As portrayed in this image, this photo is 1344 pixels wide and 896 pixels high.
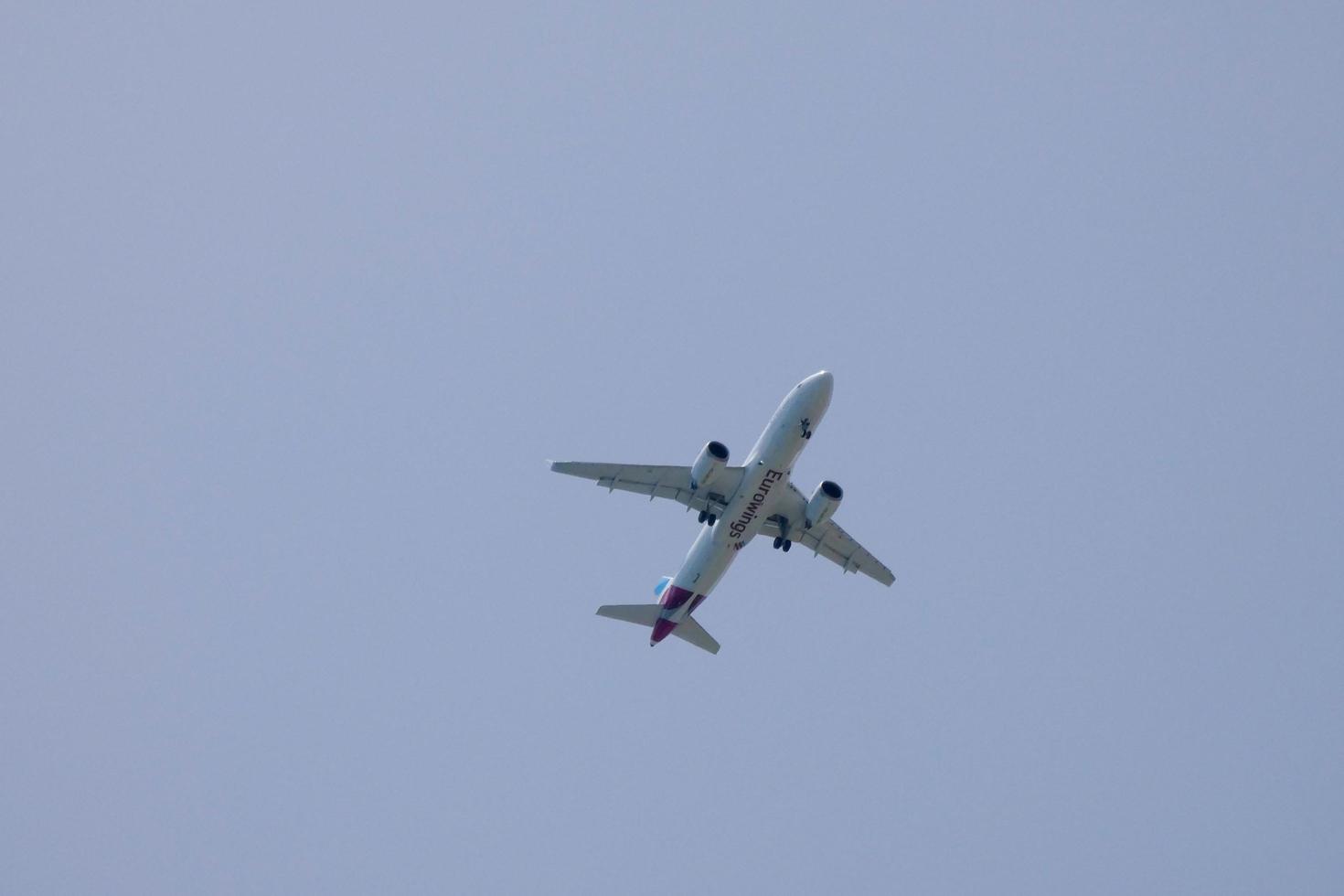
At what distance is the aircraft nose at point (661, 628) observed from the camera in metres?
66.8

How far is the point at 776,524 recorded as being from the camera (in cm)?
6688

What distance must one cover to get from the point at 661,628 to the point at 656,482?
609cm

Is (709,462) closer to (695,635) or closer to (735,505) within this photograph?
(735,505)

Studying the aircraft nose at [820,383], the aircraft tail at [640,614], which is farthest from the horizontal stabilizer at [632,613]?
the aircraft nose at [820,383]

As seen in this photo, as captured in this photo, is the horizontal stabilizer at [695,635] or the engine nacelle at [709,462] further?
the horizontal stabilizer at [695,635]

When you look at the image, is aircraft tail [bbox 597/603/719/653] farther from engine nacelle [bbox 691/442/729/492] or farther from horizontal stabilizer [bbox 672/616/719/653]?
engine nacelle [bbox 691/442/729/492]

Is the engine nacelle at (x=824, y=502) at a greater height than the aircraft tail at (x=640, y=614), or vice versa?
the engine nacelle at (x=824, y=502)

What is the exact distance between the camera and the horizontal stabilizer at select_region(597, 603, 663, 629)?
220 ft

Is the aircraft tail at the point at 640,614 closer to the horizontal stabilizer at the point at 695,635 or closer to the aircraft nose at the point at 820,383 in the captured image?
the horizontal stabilizer at the point at 695,635

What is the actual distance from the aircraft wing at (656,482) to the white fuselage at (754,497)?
0.60 metres

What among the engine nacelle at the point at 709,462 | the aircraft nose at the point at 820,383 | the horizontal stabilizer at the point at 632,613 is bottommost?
the horizontal stabilizer at the point at 632,613

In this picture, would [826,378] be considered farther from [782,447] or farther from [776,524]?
[776,524]

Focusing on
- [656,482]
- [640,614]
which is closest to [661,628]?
[640,614]

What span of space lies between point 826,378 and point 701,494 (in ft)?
22.3
